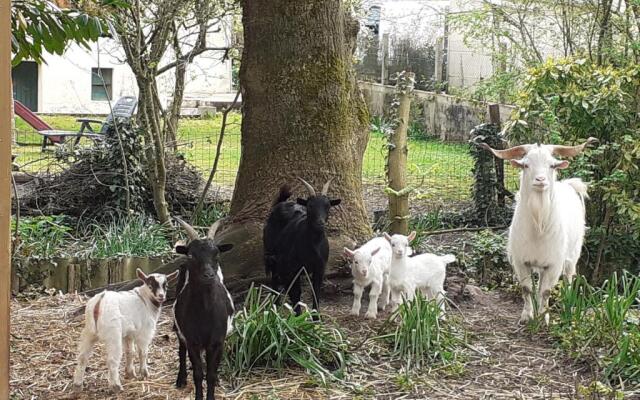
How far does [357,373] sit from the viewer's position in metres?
5.51

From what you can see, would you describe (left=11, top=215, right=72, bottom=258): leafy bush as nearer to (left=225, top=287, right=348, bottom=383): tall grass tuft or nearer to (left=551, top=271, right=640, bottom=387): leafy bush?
(left=225, top=287, right=348, bottom=383): tall grass tuft

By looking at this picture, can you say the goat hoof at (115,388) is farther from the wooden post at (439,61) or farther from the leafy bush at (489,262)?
the wooden post at (439,61)

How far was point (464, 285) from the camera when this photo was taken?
25.3 feet

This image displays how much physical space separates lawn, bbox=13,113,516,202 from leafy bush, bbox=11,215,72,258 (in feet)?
7.65

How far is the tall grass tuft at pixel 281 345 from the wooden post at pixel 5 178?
2693 mm

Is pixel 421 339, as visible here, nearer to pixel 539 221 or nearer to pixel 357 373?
pixel 357 373

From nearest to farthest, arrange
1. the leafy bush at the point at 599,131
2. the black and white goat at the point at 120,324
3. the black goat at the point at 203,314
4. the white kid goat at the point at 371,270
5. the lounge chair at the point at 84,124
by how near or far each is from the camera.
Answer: the black goat at the point at 203,314 → the black and white goat at the point at 120,324 → the white kid goat at the point at 371,270 → the leafy bush at the point at 599,131 → the lounge chair at the point at 84,124

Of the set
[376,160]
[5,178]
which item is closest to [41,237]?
[5,178]

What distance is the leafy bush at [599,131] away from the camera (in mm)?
9594

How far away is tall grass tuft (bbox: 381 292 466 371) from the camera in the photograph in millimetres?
5656

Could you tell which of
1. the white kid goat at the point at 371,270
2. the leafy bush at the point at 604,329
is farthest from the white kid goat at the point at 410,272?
the leafy bush at the point at 604,329

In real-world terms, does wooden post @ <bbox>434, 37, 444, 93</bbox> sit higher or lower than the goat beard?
higher

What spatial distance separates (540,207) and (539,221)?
0.12 meters

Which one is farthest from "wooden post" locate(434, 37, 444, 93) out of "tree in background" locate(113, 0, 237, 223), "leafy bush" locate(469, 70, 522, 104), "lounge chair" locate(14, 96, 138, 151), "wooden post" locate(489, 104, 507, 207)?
"tree in background" locate(113, 0, 237, 223)
